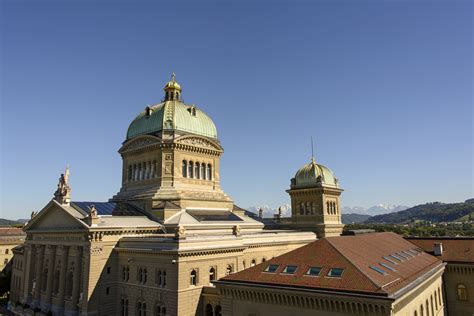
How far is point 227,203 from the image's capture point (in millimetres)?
67250

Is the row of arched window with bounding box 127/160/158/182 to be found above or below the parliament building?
above

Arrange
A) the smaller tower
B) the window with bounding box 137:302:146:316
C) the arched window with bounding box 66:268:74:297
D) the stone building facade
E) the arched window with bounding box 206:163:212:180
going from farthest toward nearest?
the smaller tower
the arched window with bounding box 206:163:212:180
the arched window with bounding box 66:268:74:297
the stone building facade
the window with bounding box 137:302:146:316

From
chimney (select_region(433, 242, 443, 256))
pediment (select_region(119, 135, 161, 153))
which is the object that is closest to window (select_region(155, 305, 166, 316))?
pediment (select_region(119, 135, 161, 153))

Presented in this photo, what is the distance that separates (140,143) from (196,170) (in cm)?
1123

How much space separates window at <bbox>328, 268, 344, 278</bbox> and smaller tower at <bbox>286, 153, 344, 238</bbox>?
37.3 metres

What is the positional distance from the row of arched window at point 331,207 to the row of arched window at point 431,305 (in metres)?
25.6

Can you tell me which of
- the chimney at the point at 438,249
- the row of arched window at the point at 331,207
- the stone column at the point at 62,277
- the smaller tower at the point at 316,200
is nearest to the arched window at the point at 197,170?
the smaller tower at the point at 316,200

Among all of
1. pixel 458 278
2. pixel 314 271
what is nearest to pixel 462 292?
pixel 458 278

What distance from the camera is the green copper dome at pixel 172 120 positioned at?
64625 mm

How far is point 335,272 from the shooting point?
1227 inches

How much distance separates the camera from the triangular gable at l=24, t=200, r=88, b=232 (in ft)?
170

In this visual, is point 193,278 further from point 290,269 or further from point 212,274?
point 290,269

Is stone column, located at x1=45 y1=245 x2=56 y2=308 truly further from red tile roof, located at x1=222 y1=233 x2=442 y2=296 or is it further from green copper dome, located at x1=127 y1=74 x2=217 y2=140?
red tile roof, located at x1=222 y1=233 x2=442 y2=296

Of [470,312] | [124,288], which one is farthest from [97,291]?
[470,312]
